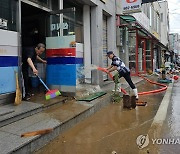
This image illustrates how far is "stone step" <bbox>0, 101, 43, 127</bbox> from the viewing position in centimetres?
452

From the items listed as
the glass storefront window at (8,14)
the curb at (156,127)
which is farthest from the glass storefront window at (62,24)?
the curb at (156,127)

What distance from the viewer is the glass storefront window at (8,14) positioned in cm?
568

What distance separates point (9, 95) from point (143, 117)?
3548mm

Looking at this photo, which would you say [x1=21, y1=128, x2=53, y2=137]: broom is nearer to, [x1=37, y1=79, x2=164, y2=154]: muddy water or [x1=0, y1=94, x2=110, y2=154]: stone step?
[x1=0, y1=94, x2=110, y2=154]: stone step

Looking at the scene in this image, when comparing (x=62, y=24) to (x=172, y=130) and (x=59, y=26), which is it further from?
(x=172, y=130)

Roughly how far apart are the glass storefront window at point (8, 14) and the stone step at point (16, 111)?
1988 mm

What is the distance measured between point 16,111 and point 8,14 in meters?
2.59

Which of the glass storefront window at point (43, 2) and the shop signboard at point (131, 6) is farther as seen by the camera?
the shop signboard at point (131, 6)

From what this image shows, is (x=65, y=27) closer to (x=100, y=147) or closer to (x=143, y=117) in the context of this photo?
(x=143, y=117)

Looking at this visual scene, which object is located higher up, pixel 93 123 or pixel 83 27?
pixel 83 27

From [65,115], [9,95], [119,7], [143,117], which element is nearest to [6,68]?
[9,95]

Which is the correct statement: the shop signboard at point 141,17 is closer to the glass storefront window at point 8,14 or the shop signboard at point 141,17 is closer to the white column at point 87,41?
the white column at point 87,41

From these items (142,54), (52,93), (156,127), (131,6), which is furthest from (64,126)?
(142,54)

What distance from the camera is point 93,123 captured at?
18.2 ft
